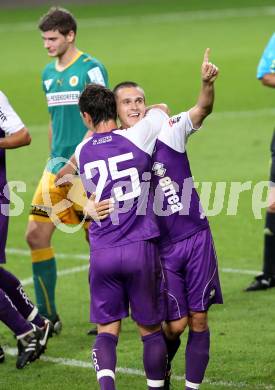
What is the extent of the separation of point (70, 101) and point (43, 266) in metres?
1.36

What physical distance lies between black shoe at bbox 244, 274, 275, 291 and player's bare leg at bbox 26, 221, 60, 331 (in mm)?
1827

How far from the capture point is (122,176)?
6.48m

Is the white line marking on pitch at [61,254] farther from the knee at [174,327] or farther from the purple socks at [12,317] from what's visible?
the knee at [174,327]

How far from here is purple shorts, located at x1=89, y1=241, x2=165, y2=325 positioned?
6.49 m

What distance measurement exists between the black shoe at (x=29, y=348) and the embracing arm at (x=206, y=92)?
2364 mm

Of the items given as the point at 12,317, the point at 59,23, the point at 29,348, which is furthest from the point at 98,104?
the point at 59,23

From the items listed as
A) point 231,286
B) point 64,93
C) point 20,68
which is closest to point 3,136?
point 64,93

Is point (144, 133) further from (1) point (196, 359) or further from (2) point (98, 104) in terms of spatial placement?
(1) point (196, 359)

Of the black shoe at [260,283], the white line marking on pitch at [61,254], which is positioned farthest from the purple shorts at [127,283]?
the white line marking on pitch at [61,254]

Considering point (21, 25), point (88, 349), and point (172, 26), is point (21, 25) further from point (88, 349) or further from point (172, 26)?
point (88, 349)

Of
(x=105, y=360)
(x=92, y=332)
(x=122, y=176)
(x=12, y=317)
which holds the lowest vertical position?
(x=92, y=332)

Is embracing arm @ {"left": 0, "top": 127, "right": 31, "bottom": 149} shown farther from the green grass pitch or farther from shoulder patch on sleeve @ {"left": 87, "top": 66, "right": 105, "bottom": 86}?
the green grass pitch

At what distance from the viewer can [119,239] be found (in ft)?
21.4

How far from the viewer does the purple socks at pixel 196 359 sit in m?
6.71
